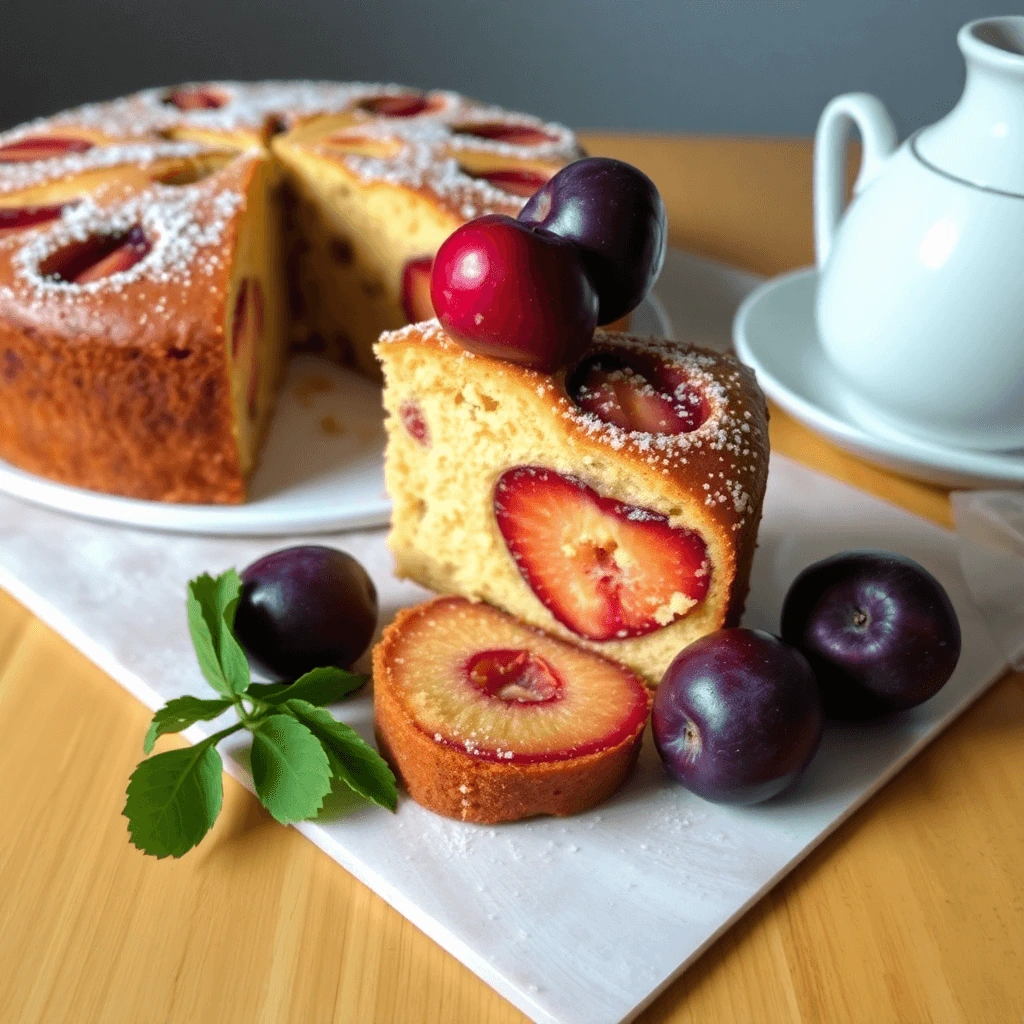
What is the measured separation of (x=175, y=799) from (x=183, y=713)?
0.11 metres

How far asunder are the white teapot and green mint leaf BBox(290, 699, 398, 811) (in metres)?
0.89

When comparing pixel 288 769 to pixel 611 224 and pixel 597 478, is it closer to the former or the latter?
pixel 597 478

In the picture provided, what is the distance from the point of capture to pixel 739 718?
1067 millimetres

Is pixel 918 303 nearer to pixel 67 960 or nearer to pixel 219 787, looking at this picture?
pixel 219 787

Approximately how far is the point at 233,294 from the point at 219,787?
78cm

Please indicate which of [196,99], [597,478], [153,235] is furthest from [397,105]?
[597,478]

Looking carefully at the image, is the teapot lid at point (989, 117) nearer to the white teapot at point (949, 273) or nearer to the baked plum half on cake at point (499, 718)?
the white teapot at point (949, 273)

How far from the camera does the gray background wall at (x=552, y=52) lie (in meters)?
3.26

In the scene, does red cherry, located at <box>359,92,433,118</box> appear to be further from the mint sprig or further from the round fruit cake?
the mint sprig

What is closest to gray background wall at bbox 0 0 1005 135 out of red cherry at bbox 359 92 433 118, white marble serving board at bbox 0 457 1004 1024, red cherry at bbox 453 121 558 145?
red cherry at bbox 359 92 433 118

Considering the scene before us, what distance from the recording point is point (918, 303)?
1504 millimetres

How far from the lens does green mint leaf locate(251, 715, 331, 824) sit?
1073 mm

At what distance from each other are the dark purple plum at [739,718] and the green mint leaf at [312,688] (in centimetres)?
33

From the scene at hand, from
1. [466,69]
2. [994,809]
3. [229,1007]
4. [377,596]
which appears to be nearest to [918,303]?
[994,809]
